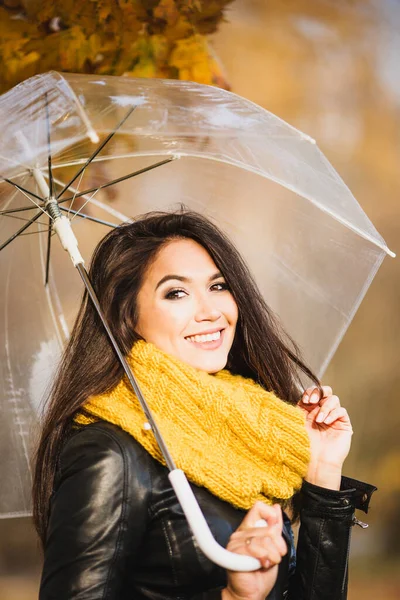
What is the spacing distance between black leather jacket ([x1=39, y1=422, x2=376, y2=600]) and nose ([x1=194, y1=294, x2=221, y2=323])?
324mm

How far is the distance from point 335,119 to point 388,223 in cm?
54

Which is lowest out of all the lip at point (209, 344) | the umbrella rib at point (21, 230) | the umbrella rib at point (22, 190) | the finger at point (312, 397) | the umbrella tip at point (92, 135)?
Result: the finger at point (312, 397)

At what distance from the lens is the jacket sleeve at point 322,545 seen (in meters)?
1.60

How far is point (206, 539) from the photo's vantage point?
Answer: 1205mm

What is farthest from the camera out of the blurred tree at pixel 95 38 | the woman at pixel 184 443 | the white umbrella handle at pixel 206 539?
the blurred tree at pixel 95 38

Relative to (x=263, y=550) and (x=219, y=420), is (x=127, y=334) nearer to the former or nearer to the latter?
(x=219, y=420)

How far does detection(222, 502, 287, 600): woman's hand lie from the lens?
1.20 meters

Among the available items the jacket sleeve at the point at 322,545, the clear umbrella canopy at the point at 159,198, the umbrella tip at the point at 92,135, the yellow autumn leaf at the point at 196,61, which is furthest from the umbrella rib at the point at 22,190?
the yellow autumn leaf at the point at 196,61

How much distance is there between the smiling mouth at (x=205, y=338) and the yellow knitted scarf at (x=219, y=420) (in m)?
0.08

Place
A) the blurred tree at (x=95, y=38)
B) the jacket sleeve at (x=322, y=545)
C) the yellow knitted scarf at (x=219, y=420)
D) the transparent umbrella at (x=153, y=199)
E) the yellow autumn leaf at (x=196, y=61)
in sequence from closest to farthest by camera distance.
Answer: the yellow knitted scarf at (x=219, y=420) → the jacket sleeve at (x=322, y=545) → the transparent umbrella at (x=153, y=199) → the blurred tree at (x=95, y=38) → the yellow autumn leaf at (x=196, y=61)

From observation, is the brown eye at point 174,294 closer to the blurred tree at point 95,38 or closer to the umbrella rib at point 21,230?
the umbrella rib at point 21,230

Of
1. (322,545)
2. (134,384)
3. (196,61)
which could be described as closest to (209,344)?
(134,384)

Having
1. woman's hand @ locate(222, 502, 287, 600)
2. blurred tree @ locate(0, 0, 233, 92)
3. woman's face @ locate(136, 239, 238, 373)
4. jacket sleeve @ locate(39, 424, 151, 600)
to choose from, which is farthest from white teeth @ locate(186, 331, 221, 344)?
blurred tree @ locate(0, 0, 233, 92)

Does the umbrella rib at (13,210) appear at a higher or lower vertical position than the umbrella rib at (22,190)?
lower
